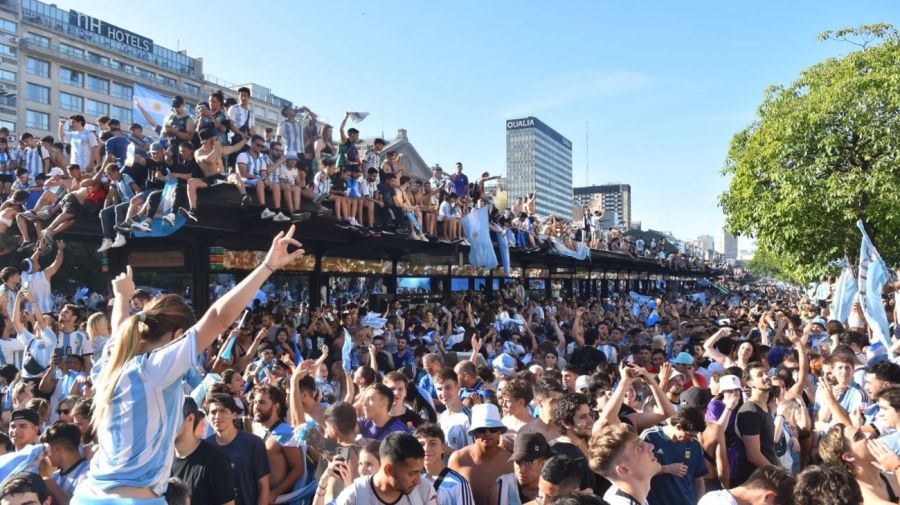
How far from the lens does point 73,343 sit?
29.2ft

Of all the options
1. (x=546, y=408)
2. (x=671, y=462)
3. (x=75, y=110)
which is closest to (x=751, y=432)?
(x=671, y=462)

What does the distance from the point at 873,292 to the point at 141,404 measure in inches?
418

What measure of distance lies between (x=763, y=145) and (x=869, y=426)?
14015 millimetres

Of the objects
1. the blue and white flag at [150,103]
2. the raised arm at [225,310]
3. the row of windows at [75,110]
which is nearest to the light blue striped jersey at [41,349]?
the raised arm at [225,310]

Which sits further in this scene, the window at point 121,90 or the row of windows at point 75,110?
the window at point 121,90

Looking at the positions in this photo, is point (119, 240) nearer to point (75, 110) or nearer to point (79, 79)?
point (75, 110)

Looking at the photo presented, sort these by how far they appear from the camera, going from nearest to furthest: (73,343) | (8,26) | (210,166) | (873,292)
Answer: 1. (73,343)
2. (873,292)
3. (210,166)
4. (8,26)

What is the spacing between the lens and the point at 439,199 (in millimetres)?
18812

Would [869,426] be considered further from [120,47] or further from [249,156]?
[120,47]

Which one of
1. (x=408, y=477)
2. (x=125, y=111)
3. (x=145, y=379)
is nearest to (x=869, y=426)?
(x=408, y=477)

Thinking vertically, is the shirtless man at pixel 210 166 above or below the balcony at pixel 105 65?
below

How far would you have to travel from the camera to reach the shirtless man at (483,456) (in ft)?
14.9

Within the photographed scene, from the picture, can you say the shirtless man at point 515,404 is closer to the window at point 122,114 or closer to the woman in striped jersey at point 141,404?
the woman in striped jersey at point 141,404

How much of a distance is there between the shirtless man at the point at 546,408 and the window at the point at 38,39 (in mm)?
72751
